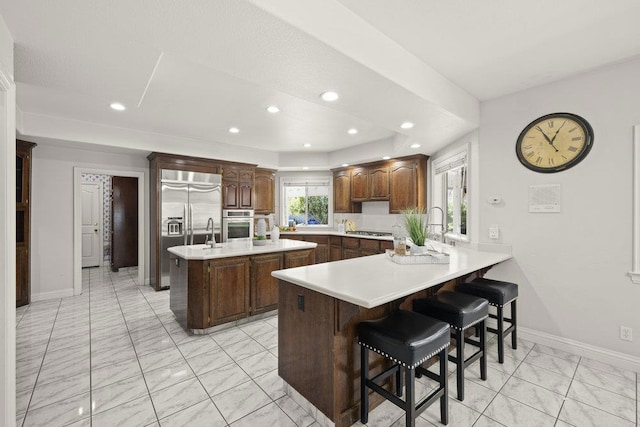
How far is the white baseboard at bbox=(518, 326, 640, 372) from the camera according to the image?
2.45 metres

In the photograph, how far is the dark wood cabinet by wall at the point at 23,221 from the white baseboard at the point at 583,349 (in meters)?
6.17

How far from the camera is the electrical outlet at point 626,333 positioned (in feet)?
8.05

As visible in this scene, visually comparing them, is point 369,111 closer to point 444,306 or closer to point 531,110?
point 531,110

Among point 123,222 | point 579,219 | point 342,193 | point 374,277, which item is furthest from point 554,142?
point 123,222

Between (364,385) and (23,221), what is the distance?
4.94 meters

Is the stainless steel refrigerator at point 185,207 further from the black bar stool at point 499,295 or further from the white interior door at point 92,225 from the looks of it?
the black bar stool at point 499,295

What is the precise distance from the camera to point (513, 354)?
2.72m

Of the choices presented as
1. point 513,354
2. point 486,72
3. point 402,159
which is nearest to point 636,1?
point 486,72

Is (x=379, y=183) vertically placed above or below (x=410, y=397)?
above

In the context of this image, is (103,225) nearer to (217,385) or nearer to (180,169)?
(180,169)

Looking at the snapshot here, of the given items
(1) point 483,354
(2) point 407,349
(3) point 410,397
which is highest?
(2) point 407,349

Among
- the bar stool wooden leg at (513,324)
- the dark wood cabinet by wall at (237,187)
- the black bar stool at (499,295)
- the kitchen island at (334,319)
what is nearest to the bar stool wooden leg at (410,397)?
the kitchen island at (334,319)

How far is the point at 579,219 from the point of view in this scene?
268cm

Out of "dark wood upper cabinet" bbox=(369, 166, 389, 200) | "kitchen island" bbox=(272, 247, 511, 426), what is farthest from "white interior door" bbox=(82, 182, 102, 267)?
"kitchen island" bbox=(272, 247, 511, 426)
